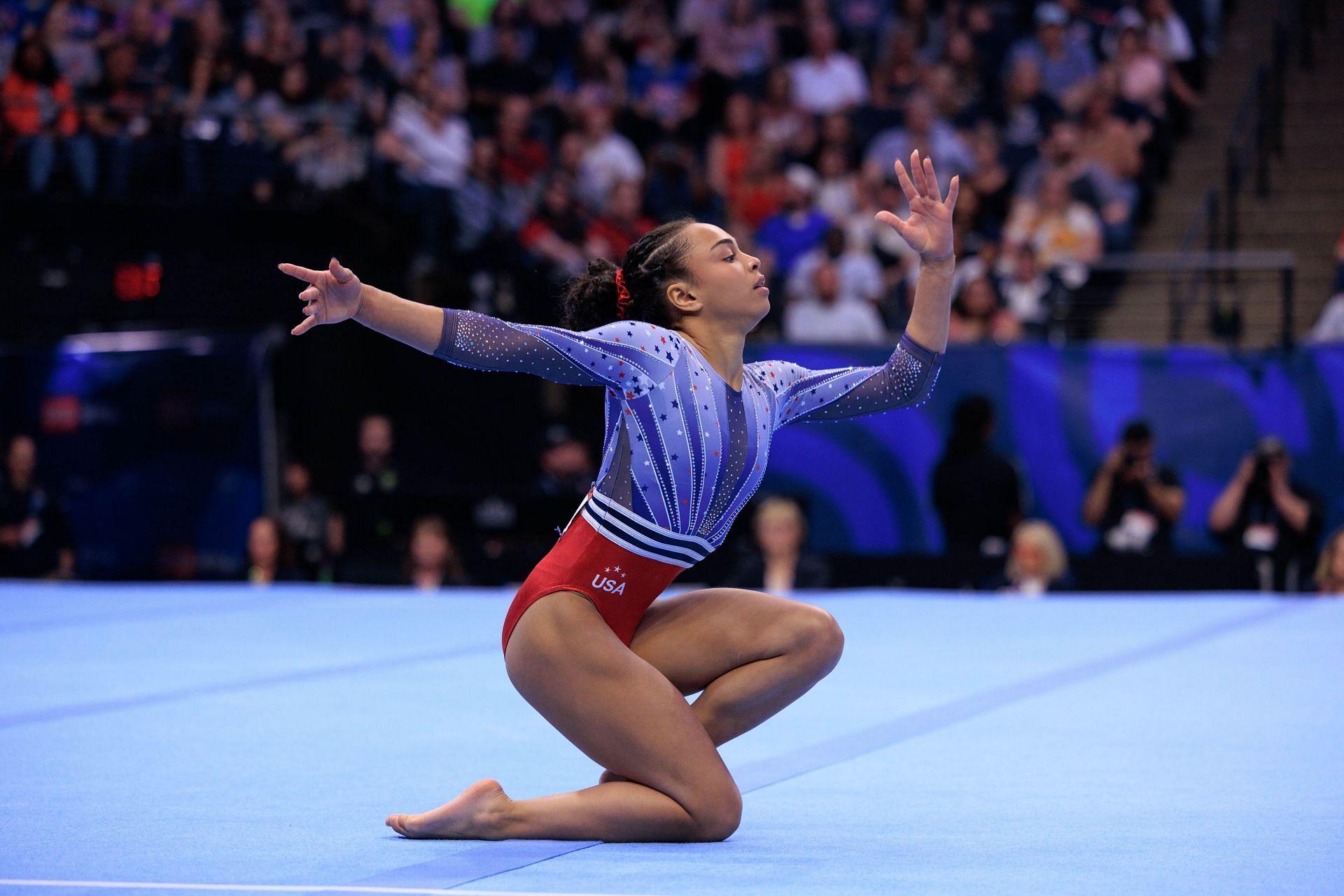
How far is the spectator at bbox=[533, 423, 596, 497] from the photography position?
9164 millimetres

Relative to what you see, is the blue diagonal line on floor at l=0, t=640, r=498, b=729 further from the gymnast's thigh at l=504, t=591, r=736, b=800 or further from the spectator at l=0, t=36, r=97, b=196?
the spectator at l=0, t=36, r=97, b=196

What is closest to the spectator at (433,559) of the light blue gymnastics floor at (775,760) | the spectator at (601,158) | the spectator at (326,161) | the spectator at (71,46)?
the light blue gymnastics floor at (775,760)

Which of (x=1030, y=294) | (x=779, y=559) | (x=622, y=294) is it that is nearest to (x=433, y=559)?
(x=779, y=559)

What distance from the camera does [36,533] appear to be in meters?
9.66

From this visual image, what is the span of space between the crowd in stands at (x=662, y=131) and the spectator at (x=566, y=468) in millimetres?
1537

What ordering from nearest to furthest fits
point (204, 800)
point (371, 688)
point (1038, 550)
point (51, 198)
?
point (204, 800) → point (371, 688) → point (1038, 550) → point (51, 198)

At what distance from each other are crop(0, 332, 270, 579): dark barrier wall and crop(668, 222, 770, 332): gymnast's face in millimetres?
6526

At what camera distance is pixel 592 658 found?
3.19 m

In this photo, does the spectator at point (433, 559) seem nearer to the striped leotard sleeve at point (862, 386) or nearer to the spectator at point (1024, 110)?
the spectator at point (1024, 110)

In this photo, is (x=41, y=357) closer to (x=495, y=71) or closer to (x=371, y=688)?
(x=495, y=71)

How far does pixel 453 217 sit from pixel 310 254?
1.03 m

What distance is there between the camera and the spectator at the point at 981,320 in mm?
9398

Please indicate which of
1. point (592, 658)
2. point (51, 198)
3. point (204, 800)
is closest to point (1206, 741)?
point (592, 658)

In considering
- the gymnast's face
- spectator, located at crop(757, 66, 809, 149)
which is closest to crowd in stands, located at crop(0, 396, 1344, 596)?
spectator, located at crop(757, 66, 809, 149)
